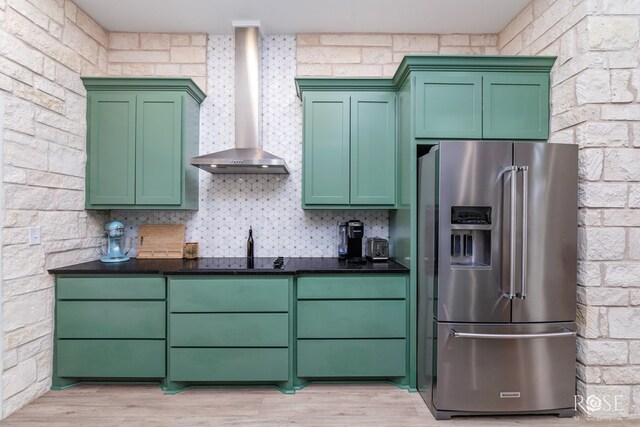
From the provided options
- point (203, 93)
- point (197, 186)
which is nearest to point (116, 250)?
point (197, 186)

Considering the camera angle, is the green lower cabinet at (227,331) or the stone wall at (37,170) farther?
the green lower cabinet at (227,331)

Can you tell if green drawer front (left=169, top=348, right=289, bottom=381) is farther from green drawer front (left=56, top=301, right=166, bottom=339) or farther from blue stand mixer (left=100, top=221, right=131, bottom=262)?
blue stand mixer (left=100, top=221, right=131, bottom=262)

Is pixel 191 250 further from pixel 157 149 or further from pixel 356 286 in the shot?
Result: pixel 356 286

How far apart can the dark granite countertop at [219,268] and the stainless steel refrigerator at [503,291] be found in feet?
1.71

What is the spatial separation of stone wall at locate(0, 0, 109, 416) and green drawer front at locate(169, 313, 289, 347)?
3.06 ft

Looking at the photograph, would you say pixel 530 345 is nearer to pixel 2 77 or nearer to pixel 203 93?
pixel 203 93

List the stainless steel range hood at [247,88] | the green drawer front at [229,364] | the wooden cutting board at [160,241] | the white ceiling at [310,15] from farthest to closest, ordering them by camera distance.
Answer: the wooden cutting board at [160,241] < the stainless steel range hood at [247,88] < the white ceiling at [310,15] < the green drawer front at [229,364]

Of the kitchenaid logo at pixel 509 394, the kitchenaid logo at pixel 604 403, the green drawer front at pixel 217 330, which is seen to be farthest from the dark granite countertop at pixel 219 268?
the kitchenaid logo at pixel 604 403

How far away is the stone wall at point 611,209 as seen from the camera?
2084 mm

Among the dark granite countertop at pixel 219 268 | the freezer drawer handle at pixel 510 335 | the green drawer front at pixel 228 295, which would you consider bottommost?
the freezer drawer handle at pixel 510 335

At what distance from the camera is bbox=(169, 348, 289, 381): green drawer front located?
2.38 m

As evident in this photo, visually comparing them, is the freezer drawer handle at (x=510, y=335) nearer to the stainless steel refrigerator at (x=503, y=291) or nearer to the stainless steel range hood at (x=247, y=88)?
the stainless steel refrigerator at (x=503, y=291)

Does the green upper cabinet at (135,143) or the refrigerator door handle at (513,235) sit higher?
the green upper cabinet at (135,143)

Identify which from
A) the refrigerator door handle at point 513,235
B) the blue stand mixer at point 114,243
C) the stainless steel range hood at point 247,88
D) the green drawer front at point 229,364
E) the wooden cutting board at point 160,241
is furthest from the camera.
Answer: the wooden cutting board at point 160,241
